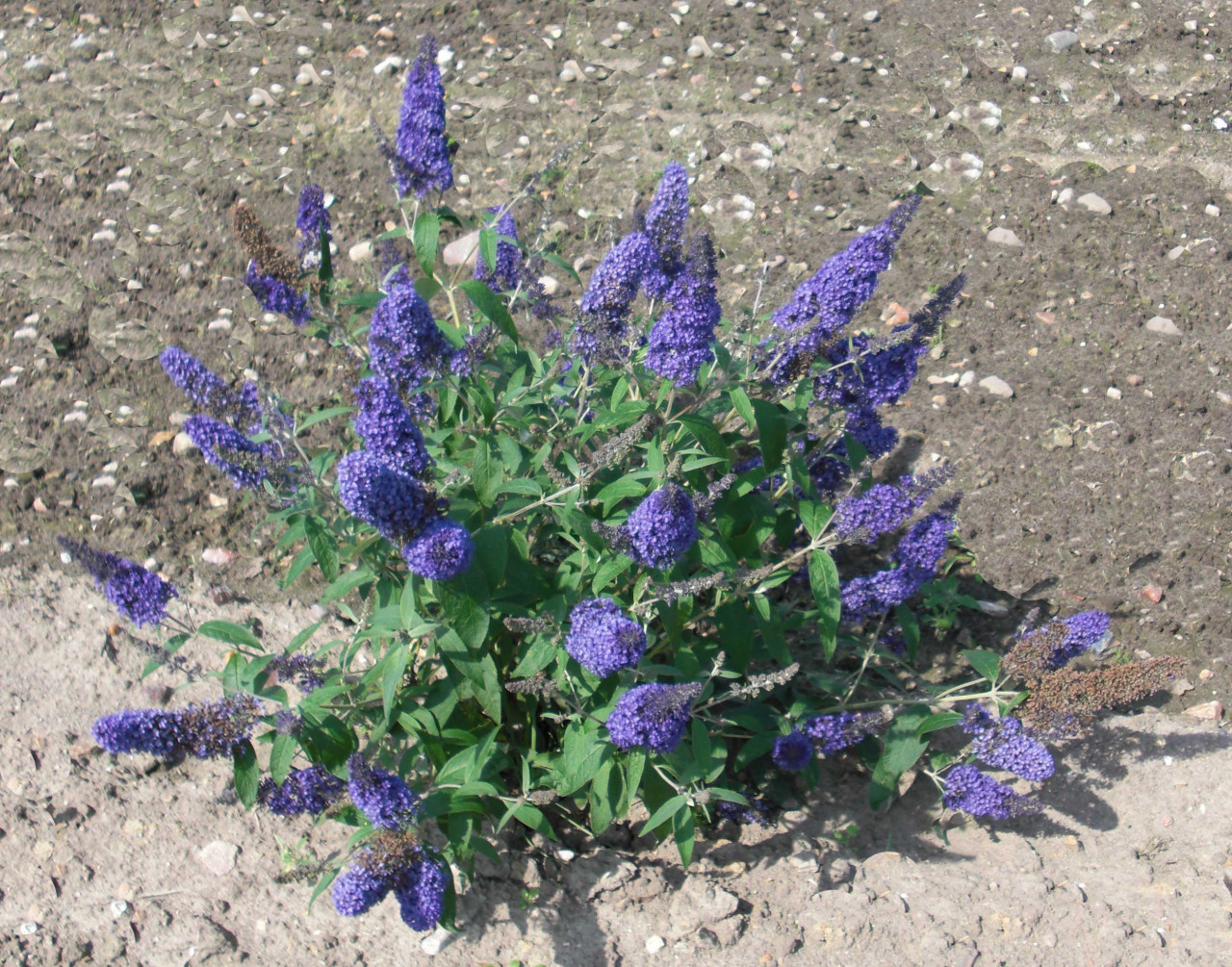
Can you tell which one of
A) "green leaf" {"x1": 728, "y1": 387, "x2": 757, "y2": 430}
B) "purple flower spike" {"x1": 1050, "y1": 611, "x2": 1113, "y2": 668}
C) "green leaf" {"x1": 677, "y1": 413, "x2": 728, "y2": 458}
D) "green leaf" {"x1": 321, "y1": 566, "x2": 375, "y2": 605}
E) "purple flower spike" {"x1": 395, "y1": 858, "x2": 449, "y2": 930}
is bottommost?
"purple flower spike" {"x1": 1050, "y1": 611, "x2": 1113, "y2": 668}

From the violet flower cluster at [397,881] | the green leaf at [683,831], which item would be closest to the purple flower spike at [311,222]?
the violet flower cluster at [397,881]

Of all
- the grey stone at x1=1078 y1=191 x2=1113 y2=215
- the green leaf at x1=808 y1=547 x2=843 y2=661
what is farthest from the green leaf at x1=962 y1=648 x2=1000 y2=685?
→ the grey stone at x1=1078 y1=191 x2=1113 y2=215

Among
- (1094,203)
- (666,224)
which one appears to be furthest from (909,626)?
(1094,203)

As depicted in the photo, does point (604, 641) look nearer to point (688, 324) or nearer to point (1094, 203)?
point (688, 324)

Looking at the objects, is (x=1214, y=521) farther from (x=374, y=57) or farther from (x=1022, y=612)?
(x=374, y=57)

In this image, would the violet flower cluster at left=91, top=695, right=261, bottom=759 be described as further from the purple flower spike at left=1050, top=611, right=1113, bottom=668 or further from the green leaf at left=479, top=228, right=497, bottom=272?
the purple flower spike at left=1050, top=611, right=1113, bottom=668

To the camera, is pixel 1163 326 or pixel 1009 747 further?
pixel 1163 326
